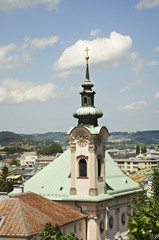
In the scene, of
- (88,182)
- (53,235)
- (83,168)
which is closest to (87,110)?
(83,168)

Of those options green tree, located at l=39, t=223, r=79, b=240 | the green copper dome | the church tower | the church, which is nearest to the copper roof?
the church

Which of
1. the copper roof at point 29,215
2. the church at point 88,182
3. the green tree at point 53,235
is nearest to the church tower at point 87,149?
the church at point 88,182

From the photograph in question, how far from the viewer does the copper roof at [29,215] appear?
4250 cm

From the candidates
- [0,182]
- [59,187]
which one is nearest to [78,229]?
[59,187]

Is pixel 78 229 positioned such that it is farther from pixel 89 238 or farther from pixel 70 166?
pixel 70 166

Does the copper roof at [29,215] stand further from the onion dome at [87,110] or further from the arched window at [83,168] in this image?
the onion dome at [87,110]

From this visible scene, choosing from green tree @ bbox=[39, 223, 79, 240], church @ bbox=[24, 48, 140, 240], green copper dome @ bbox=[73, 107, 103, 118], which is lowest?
green tree @ bbox=[39, 223, 79, 240]

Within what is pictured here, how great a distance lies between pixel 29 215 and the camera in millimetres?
45406

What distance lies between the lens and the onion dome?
191ft

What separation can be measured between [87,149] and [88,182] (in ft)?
12.9

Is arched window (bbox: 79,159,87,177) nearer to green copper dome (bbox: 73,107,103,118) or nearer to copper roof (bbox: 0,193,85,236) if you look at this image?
copper roof (bbox: 0,193,85,236)

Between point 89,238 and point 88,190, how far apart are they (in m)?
5.53

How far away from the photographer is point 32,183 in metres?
63.0

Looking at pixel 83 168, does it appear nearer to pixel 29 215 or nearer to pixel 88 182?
pixel 88 182
